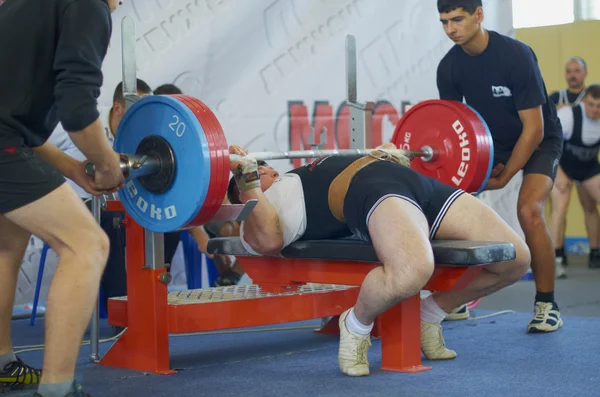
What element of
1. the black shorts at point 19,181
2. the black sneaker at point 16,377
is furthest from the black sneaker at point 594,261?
the black shorts at point 19,181

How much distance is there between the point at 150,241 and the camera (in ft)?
9.54

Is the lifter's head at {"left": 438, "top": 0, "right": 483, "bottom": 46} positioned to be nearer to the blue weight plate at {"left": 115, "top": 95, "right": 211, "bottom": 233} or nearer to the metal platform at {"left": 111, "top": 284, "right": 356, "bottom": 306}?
the metal platform at {"left": 111, "top": 284, "right": 356, "bottom": 306}

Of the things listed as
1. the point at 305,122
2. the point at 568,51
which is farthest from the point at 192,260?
the point at 568,51

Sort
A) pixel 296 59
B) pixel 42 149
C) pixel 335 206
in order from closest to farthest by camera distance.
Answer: pixel 42 149 < pixel 335 206 < pixel 296 59

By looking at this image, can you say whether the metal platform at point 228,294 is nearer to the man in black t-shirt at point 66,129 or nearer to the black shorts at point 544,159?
the man in black t-shirt at point 66,129

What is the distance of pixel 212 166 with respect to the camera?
2523 mm

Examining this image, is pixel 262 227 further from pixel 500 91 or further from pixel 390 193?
pixel 500 91

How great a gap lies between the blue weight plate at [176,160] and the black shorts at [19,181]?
475mm

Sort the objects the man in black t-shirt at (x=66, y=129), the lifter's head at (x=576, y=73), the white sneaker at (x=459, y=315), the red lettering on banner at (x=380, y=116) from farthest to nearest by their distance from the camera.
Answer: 1. the lifter's head at (x=576, y=73)
2. the red lettering on banner at (x=380, y=116)
3. the white sneaker at (x=459, y=315)
4. the man in black t-shirt at (x=66, y=129)

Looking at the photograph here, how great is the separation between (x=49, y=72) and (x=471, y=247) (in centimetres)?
138

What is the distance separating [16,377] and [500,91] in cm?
244

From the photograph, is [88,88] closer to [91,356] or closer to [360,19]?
[91,356]

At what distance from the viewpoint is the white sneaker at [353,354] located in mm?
2721

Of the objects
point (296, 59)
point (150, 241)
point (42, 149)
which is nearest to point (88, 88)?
point (42, 149)
